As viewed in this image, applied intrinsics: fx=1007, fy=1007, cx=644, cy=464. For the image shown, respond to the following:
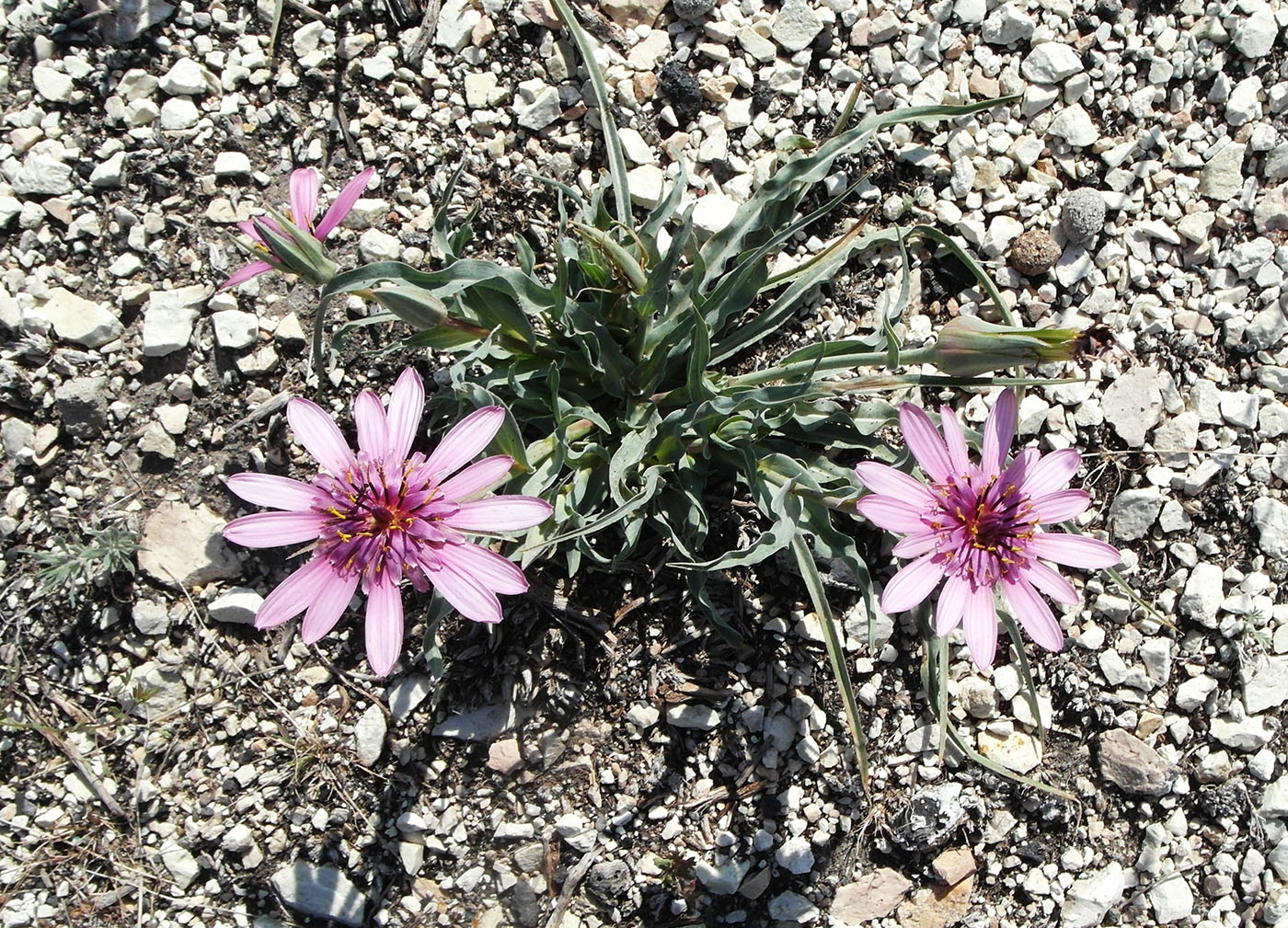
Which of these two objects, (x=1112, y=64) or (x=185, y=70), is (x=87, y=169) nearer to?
(x=185, y=70)

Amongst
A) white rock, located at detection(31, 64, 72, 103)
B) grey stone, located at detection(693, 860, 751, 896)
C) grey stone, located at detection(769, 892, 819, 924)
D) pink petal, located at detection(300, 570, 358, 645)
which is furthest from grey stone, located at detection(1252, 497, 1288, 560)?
white rock, located at detection(31, 64, 72, 103)

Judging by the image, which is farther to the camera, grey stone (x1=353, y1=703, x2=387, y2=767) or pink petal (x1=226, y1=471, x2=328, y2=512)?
grey stone (x1=353, y1=703, x2=387, y2=767)

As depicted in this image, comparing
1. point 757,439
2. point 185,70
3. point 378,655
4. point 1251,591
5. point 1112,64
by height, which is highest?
point 1112,64

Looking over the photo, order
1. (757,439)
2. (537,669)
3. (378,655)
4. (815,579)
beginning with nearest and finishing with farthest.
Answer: (378,655), (815,579), (757,439), (537,669)

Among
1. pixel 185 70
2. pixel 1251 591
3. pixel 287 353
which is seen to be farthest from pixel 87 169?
pixel 1251 591

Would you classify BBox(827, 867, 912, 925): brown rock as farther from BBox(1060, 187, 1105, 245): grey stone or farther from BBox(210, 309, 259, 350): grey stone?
BBox(210, 309, 259, 350): grey stone

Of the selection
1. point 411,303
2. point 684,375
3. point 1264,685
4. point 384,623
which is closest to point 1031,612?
point 684,375

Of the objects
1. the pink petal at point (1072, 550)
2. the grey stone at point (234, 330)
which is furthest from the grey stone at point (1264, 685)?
the grey stone at point (234, 330)
